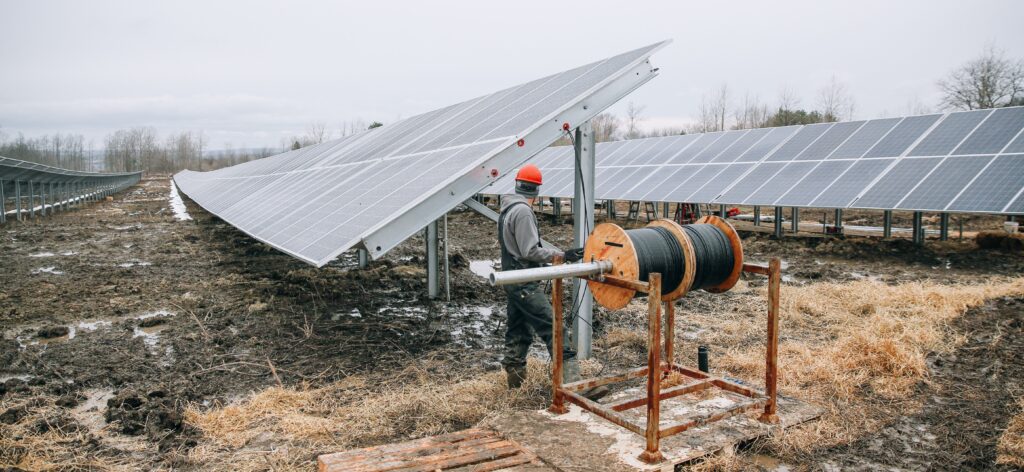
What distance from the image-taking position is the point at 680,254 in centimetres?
474

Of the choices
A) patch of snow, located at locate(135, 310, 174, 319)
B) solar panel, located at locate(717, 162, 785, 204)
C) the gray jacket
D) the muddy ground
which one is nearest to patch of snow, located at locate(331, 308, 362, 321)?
the muddy ground

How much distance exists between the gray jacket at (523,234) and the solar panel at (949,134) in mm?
13705

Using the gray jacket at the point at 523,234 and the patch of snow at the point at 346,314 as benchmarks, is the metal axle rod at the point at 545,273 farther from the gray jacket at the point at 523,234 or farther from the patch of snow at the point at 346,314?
the patch of snow at the point at 346,314

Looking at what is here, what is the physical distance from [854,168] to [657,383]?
14149mm

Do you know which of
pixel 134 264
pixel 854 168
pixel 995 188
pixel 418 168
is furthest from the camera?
pixel 854 168

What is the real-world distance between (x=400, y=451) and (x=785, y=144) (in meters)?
17.7

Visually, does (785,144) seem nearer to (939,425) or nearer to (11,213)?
(939,425)

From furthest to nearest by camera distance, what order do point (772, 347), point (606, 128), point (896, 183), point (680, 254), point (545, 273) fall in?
point (606, 128)
point (896, 183)
point (772, 347)
point (680, 254)
point (545, 273)

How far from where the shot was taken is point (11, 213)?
88.5ft

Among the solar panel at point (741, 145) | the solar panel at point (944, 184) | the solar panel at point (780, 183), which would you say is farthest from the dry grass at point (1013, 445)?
the solar panel at point (741, 145)

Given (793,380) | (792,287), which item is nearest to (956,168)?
(792,287)

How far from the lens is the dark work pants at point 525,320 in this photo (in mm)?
5727

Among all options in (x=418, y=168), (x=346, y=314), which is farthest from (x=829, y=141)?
(x=346, y=314)

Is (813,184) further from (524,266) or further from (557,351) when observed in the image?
(557,351)
